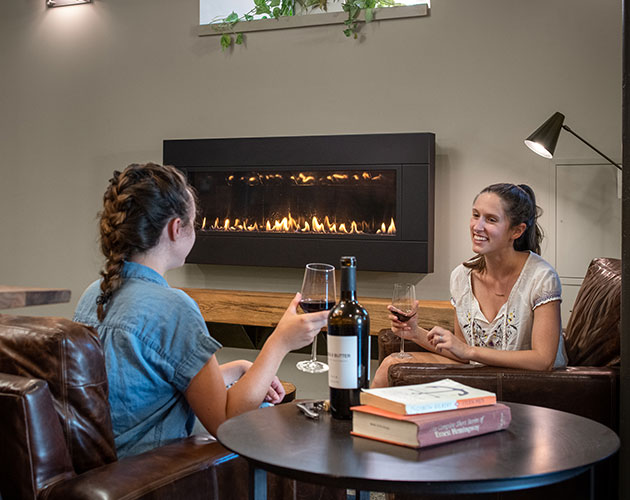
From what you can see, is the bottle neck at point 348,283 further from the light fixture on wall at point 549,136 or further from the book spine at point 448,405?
the light fixture on wall at point 549,136

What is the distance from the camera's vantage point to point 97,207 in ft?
17.3

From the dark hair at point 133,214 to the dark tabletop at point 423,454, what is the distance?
466 mm

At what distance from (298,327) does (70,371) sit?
1.57 ft

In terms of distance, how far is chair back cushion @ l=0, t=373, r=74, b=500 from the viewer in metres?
1.22

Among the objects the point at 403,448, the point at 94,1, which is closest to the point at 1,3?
the point at 94,1

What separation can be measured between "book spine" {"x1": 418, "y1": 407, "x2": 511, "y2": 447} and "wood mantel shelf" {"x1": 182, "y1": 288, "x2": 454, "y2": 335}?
279 centimetres

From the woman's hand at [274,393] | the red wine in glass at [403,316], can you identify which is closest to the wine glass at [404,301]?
the red wine in glass at [403,316]

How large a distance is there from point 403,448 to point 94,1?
4875mm

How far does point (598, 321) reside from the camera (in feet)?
8.05

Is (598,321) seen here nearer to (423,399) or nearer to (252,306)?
(423,399)

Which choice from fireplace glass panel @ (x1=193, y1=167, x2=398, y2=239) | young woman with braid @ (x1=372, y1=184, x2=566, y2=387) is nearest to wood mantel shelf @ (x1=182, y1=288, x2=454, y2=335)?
fireplace glass panel @ (x1=193, y1=167, x2=398, y2=239)

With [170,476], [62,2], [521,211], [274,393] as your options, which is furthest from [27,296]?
[62,2]

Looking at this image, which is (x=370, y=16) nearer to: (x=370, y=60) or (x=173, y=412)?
(x=370, y=60)

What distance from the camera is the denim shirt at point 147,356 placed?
157 cm
